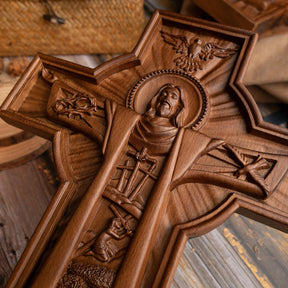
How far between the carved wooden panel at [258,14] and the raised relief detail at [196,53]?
0.47 metres

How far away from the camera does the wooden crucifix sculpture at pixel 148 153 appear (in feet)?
2.74

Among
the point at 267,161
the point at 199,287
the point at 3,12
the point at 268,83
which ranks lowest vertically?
the point at 199,287

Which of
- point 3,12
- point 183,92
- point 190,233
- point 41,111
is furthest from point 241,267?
point 3,12

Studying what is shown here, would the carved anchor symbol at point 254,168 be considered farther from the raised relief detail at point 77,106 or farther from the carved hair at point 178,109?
the raised relief detail at point 77,106

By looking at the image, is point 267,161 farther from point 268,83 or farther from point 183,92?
point 268,83

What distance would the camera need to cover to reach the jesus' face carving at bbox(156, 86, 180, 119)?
3.30 ft

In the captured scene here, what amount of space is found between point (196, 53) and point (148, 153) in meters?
0.52

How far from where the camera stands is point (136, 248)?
82 cm

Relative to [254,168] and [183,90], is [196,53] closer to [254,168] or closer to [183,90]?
[183,90]

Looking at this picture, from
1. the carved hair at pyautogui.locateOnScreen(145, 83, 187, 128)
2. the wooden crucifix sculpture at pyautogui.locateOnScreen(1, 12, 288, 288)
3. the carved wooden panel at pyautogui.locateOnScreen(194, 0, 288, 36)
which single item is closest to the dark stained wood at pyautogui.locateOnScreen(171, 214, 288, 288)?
the wooden crucifix sculpture at pyautogui.locateOnScreen(1, 12, 288, 288)

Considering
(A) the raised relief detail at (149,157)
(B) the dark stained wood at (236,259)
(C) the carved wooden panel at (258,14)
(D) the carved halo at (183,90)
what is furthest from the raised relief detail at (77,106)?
(C) the carved wooden panel at (258,14)

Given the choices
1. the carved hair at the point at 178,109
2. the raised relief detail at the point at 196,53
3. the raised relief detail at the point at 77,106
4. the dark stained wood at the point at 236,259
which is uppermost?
the raised relief detail at the point at 196,53

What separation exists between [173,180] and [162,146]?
Result: 5.4 inches

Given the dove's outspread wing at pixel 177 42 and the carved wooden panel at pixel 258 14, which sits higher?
the carved wooden panel at pixel 258 14
